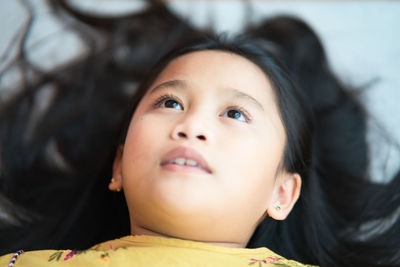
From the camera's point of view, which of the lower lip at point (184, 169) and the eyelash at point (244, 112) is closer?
the lower lip at point (184, 169)

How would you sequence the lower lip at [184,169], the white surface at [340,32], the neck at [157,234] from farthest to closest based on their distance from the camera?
the white surface at [340,32] < the neck at [157,234] < the lower lip at [184,169]

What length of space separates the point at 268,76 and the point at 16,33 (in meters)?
0.85

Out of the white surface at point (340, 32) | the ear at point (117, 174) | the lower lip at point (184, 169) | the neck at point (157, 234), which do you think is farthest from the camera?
the white surface at point (340, 32)

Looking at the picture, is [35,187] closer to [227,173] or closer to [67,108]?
[67,108]

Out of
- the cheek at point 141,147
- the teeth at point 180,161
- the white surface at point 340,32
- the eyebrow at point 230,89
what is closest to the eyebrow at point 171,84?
the eyebrow at point 230,89

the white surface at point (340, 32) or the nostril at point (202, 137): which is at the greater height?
the white surface at point (340, 32)

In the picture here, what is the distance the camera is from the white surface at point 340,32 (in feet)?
5.02

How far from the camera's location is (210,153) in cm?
101

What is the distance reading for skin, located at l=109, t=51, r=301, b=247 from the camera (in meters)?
1.00

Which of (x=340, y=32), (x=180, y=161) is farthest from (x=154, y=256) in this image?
(x=340, y=32)

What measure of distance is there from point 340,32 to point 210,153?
34.2 inches

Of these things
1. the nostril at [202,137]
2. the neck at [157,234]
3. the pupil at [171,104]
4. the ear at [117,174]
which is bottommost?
the neck at [157,234]

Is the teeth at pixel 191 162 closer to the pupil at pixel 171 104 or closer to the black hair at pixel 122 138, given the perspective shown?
the pupil at pixel 171 104

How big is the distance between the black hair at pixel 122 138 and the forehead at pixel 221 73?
53 millimetres
